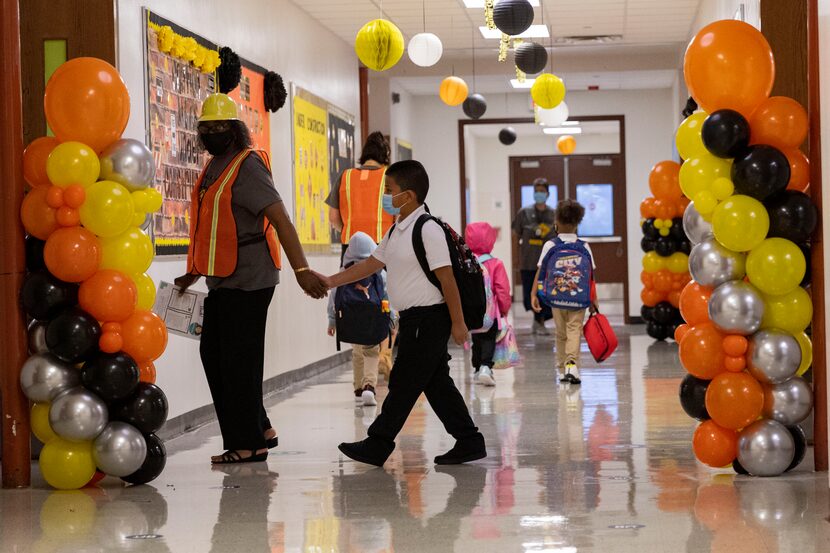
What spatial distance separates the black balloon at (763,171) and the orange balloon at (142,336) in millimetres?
2404

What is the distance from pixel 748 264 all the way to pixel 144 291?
2.43m

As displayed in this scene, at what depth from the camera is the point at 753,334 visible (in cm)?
Answer: 484

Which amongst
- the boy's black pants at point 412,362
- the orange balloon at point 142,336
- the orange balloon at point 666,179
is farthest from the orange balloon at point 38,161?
the orange balloon at point 666,179

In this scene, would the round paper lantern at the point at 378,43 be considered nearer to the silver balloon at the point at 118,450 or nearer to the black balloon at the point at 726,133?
the black balloon at the point at 726,133

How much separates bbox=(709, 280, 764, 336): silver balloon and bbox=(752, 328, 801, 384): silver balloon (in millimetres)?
68

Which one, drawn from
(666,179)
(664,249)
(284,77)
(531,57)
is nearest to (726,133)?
(531,57)

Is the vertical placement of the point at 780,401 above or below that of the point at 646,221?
below

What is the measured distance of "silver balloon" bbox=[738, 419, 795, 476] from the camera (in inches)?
188

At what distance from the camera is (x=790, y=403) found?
4777 millimetres

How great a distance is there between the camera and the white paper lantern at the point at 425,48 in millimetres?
9305

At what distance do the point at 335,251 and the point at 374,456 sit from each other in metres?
6.08

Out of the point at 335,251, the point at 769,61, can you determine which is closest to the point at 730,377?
the point at 769,61

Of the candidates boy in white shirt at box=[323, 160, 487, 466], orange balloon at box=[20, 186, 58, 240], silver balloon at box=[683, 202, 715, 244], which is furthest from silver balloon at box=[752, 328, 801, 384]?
orange balloon at box=[20, 186, 58, 240]

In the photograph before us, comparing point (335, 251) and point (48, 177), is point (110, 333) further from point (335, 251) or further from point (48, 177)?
point (335, 251)
